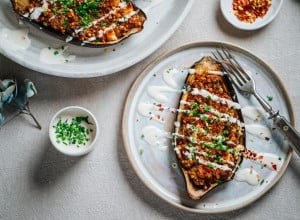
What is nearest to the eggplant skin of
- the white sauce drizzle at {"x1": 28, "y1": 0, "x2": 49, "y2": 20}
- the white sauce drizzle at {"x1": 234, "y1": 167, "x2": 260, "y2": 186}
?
the white sauce drizzle at {"x1": 28, "y1": 0, "x2": 49, "y2": 20}

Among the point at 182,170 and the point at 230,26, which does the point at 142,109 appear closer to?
the point at 182,170

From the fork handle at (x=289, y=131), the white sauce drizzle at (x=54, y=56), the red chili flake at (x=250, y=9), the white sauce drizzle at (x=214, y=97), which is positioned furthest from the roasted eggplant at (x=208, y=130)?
the white sauce drizzle at (x=54, y=56)

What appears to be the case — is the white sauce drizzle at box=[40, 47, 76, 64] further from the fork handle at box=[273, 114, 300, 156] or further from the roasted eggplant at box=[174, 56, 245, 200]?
the fork handle at box=[273, 114, 300, 156]

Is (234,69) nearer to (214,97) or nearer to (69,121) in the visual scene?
(214,97)

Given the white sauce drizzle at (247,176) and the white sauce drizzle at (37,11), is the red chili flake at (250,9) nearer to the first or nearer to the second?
the white sauce drizzle at (247,176)

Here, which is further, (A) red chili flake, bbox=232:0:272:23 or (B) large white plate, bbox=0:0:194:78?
(A) red chili flake, bbox=232:0:272:23

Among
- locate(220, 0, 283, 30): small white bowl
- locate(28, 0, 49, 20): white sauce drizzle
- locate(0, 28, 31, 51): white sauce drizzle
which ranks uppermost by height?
locate(220, 0, 283, 30): small white bowl

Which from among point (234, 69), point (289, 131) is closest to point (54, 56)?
point (234, 69)
